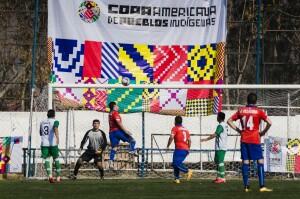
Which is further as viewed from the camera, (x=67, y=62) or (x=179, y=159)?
(x=67, y=62)

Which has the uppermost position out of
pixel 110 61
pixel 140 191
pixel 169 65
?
pixel 110 61

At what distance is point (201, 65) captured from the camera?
3102 cm

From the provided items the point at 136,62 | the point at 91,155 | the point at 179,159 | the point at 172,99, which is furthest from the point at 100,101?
the point at 179,159

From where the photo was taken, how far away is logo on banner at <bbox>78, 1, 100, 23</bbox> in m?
30.7

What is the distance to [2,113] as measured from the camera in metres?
33.5

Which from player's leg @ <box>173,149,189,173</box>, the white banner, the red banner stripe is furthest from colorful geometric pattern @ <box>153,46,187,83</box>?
player's leg @ <box>173,149,189,173</box>

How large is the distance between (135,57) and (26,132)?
5.17 meters

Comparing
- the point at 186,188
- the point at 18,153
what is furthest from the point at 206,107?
the point at 186,188

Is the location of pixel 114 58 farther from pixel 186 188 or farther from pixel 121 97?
pixel 186 188

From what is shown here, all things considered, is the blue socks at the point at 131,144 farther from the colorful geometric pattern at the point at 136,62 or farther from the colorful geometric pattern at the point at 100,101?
the colorful geometric pattern at the point at 136,62

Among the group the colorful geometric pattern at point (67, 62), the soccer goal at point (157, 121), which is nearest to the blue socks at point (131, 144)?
the soccer goal at point (157, 121)

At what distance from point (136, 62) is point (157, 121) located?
3.09 meters

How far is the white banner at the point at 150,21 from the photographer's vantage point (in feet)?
101

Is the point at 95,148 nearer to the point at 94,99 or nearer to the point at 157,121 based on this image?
the point at 94,99
